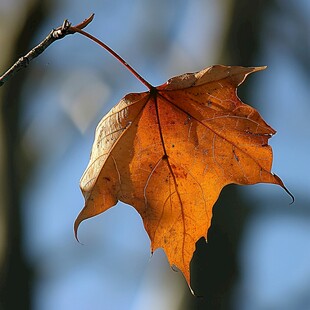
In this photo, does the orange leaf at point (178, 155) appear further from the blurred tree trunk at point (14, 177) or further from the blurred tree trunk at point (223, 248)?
the blurred tree trunk at point (14, 177)

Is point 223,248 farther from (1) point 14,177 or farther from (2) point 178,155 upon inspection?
(2) point 178,155

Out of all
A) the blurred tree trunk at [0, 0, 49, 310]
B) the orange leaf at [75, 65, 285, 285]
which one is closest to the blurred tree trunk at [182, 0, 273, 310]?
the blurred tree trunk at [0, 0, 49, 310]

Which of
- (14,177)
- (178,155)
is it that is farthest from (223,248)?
(178,155)

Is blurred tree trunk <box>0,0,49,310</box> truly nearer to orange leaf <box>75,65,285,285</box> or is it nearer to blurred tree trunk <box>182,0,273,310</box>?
blurred tree trunk <box>182,0,273,310</box>

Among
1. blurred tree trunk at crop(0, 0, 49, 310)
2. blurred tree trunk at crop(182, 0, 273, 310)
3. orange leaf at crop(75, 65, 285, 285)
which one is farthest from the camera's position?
blurred tree trunk at crop(0, 0, 49, 310)

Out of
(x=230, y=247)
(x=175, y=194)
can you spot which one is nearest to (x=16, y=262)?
(x=230, y=247)
